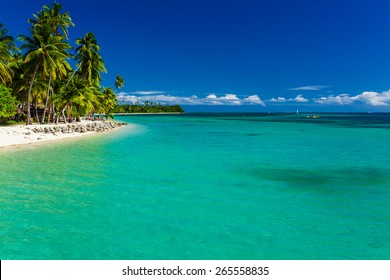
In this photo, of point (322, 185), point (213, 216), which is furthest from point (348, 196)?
point (213, 216)

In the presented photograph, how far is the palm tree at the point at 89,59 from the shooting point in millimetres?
46844

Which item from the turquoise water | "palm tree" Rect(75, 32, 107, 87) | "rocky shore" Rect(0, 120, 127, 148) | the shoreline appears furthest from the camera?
"palm tree" Rect(75, 32, 107, 87)

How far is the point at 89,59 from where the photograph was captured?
47.5m

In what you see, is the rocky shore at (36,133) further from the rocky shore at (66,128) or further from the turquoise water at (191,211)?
the turquoise water at (191,211)

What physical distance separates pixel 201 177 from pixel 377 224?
7.45 meters

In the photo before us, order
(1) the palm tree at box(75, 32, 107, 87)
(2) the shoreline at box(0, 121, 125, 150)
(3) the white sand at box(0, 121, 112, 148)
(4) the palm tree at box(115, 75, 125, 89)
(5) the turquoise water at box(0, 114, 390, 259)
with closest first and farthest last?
(5) the turquoise water at box(0, 114, 390, 259) → (3) the white sand at box(0, 121, 112, 148) → (2) the shoreline at box(0, 121, 125, 150) → (1) the palm tree at box(75, 32, 107, 87) → (4) the palm tree at box(115, 75, 125, 89)

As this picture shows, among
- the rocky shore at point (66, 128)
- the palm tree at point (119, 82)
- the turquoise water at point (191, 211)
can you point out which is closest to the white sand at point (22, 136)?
the rocky shore at point (66, 128)

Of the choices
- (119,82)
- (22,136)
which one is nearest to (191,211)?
(22,136)

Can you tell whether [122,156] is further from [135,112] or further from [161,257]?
[135,112]

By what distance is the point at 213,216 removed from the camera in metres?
9.03

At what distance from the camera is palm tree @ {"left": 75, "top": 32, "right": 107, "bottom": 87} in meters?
46.8

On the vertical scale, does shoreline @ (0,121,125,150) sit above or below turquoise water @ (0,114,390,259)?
above

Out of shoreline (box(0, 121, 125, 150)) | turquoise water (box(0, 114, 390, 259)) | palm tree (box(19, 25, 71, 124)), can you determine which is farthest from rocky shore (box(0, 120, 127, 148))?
turquoise water (box(0, 114, 390, 259))

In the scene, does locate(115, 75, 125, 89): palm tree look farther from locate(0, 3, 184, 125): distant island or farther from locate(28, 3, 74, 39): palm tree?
locate(28, 3, 74, 39): palm tree
